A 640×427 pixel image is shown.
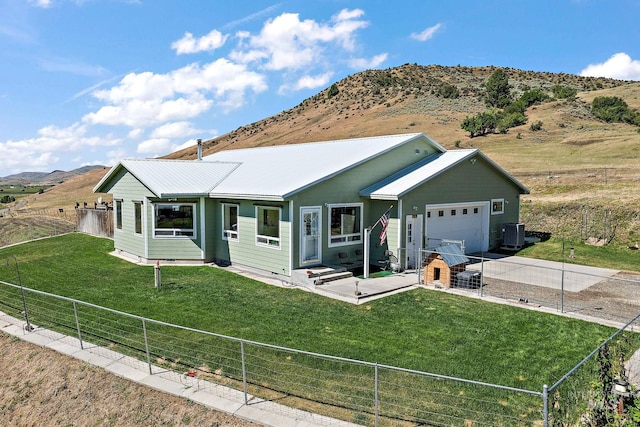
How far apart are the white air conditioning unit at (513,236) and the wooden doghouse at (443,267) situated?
7365mm

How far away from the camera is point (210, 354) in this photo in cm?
819

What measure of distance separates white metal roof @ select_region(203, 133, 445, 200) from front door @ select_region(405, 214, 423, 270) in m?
2.93

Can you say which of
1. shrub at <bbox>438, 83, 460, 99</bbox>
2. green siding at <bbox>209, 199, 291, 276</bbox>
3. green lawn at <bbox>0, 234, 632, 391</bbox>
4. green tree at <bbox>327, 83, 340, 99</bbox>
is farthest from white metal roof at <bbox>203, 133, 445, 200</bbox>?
green tree at <bbox>327, 83, 340, 99</bbox>

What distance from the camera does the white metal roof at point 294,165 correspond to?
1459 centimetres

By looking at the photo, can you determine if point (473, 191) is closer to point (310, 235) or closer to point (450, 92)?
point (310, 235)

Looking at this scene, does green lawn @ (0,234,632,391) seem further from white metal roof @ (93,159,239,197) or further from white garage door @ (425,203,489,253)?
white garage door @ (425,203,489,253)

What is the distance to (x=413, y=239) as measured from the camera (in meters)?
16.2

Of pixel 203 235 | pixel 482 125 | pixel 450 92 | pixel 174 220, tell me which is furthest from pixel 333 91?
pixel 203 235

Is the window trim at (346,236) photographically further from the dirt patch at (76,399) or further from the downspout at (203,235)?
the dirt patch at (76,399)

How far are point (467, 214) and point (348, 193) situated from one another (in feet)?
21.5

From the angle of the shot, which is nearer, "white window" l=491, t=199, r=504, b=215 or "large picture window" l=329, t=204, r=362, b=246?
"large picture window" l=329, t=204, r=362, b=246

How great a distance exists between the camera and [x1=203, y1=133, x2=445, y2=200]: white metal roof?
14586mm

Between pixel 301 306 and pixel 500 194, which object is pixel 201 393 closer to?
pixel 301 306

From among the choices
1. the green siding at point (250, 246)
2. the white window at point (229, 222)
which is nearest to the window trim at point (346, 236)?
the green siding at point (250, 246)
